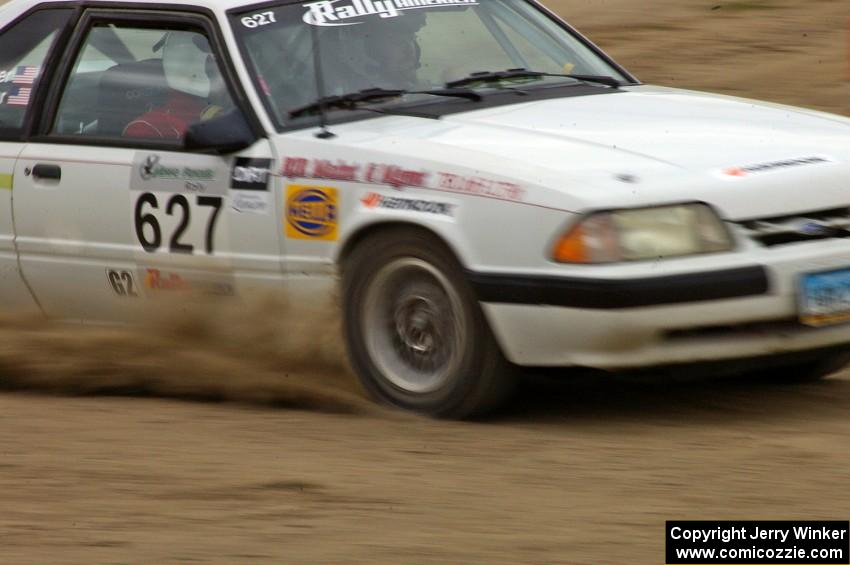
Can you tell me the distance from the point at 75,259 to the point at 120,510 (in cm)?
225

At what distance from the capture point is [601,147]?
551 centimetres

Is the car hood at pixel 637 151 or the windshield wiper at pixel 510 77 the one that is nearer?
the car hood at pixel 637 151

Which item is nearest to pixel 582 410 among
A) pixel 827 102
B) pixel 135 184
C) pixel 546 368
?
pixel 546 368

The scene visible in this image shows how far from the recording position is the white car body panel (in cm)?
520

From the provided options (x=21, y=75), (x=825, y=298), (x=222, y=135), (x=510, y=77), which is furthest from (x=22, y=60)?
(x=825, y=298)

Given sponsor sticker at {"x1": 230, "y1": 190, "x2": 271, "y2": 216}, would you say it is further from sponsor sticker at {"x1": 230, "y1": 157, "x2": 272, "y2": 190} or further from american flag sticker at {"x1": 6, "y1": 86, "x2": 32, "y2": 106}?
american flag sticker at {"x1": 6, "y1": 86, "x2": 32, "y2": 106}

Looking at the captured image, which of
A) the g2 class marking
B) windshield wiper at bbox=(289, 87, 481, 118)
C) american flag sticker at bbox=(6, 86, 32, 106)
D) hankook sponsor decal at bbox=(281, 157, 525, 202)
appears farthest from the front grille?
american flag sticker at bbox=(6, 86, 32, 106)

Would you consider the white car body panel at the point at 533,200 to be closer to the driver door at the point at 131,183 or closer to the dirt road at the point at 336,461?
the driver door at the point at 131,183

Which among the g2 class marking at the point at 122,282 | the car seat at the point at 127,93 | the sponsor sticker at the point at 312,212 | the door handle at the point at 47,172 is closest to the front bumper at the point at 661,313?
the sponsor sticker at the point at 312,212

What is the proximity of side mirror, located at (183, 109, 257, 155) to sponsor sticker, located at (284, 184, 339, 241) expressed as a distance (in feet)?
0.91

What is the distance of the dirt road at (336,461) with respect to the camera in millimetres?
4070

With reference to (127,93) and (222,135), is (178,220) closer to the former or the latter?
(222,135)

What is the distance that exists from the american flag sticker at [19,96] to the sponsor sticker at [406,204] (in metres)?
1.81

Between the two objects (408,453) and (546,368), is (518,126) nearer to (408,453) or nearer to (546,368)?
(546,368)
